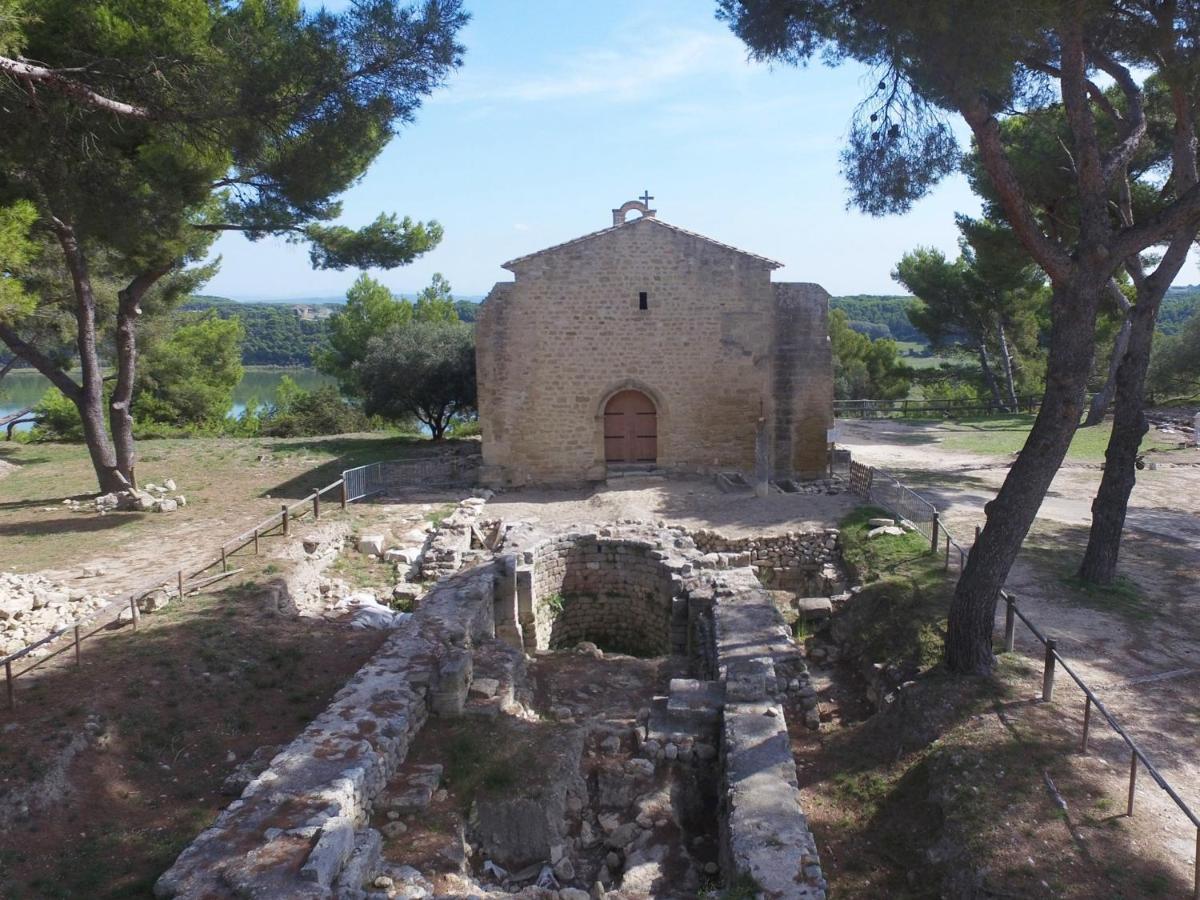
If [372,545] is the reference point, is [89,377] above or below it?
above

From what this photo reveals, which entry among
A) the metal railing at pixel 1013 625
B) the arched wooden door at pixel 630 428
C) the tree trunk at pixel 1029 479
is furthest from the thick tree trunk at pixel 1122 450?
the arched wooden door at pixel 630 428

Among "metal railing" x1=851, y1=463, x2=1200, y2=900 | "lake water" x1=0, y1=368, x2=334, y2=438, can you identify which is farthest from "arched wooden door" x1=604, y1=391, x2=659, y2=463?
"lake water" x1=0, y1=368, x2=334, y2=438

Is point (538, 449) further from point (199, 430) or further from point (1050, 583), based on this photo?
point (199, 430)

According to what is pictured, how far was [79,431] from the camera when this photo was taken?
28.7 m

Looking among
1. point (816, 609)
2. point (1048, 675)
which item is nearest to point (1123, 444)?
point (816, 609)

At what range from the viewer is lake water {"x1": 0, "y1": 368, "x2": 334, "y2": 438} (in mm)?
66331

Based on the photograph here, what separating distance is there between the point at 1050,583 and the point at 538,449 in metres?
10.8

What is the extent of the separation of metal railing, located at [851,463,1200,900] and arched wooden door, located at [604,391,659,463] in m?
4.55

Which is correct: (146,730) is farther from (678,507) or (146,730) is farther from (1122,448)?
(1122,448)

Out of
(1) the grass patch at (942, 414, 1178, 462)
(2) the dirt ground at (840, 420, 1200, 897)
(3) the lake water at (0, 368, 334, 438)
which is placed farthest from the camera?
(3) the lake water at (0, 368, 334, 438)

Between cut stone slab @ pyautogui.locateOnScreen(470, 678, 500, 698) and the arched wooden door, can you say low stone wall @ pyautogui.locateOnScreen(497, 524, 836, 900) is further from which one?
the arched wooden door

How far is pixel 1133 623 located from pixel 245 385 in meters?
91.5

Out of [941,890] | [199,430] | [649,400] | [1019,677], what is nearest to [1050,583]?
[1019,677]

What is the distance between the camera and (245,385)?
8925 centimetres
